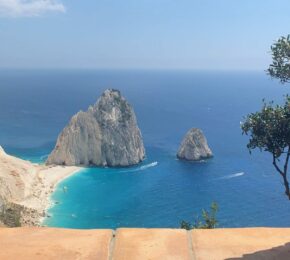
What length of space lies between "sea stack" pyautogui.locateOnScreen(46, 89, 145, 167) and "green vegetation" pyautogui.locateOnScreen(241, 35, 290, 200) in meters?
92.3

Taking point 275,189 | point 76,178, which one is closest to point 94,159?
point 76,178

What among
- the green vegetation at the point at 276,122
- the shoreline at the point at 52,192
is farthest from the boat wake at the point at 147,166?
the green vegetation at the point at 276,122

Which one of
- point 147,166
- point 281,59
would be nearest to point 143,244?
point 281,59

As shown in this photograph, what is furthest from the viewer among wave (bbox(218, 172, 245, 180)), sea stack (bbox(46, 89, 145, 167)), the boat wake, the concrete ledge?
sea stack (bbox(46, 89, 145, 167))

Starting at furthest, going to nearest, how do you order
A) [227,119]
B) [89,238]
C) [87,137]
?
[227,119], [87,137], [89,238]

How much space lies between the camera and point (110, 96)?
363 feet

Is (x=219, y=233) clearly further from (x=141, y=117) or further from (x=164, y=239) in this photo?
(x=141, y=117)

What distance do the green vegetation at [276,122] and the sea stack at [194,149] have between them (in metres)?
93.9

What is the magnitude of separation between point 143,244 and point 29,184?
79799 millimetres

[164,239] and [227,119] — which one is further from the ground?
[164,239]

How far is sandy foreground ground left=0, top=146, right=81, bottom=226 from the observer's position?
6731 cm

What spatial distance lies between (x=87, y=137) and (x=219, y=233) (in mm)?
106011

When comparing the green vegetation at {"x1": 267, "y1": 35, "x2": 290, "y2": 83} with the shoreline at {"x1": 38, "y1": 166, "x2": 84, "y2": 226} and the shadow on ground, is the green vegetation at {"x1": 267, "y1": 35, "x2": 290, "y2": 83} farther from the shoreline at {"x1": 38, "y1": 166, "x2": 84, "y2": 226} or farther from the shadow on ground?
the shoreline at {"x1": 38, "y1": 166, "x2": 84, "y2": 226}

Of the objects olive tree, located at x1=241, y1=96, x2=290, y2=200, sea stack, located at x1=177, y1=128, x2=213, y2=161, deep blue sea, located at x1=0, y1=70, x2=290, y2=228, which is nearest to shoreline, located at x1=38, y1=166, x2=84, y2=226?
deep blue sea, located at x1=0, y1=70, x2=290, y2=228
